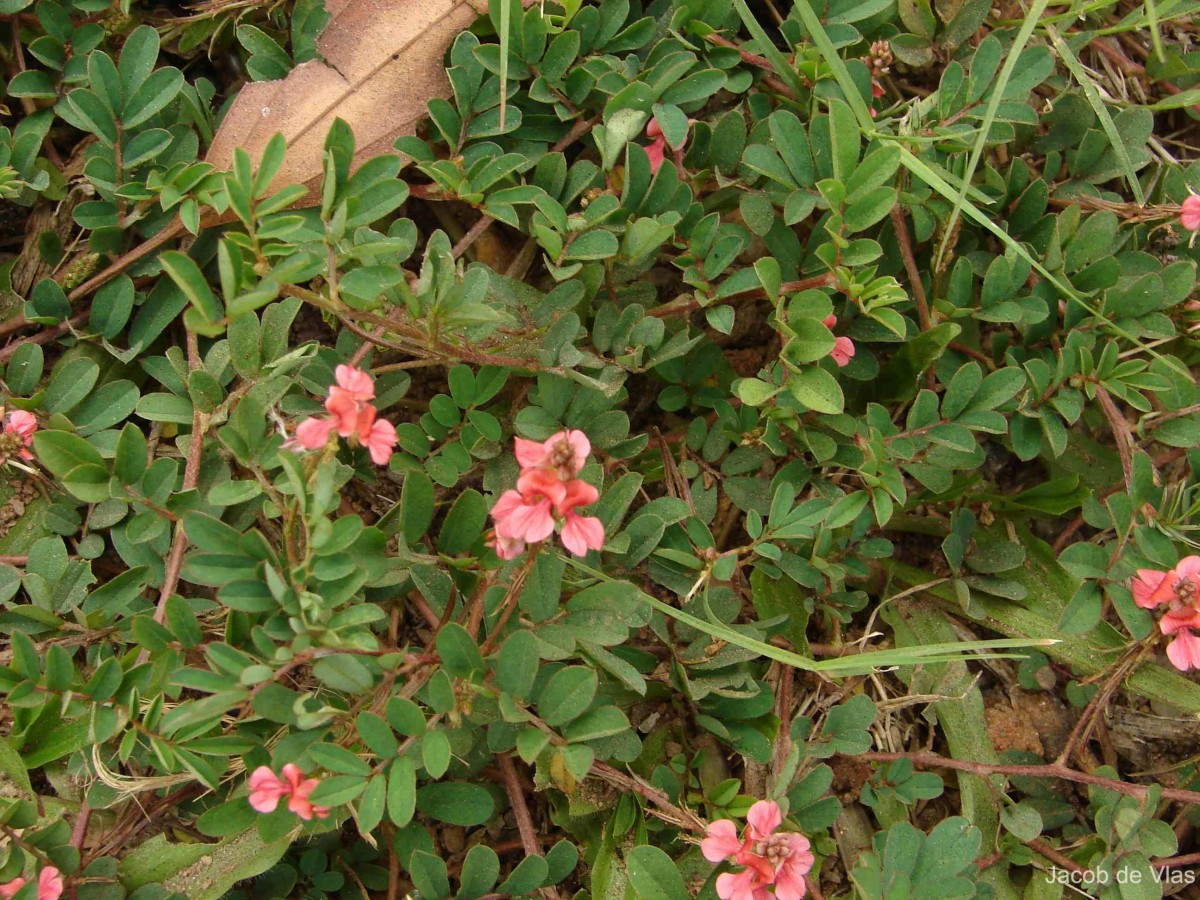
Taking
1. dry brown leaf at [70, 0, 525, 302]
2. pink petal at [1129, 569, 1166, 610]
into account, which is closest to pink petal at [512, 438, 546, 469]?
dry brown leaf at [70, 0, 525, 302]

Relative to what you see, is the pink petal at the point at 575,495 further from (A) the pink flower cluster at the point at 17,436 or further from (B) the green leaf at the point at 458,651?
(A) the pink flower cluster at the point at 17,436

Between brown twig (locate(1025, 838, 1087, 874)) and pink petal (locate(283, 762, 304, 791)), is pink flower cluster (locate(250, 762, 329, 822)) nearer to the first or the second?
pink petal (locate(283, 762, 304, 791))

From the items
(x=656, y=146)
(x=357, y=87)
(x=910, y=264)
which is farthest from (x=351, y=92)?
(x=910, y=264)

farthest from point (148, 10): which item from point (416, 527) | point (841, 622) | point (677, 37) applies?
point (841, 622)

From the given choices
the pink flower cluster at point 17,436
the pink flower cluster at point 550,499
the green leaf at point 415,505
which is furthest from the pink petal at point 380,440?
the pink flower cluster at point 17,436

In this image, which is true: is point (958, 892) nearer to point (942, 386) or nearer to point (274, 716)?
point (942, 386)
